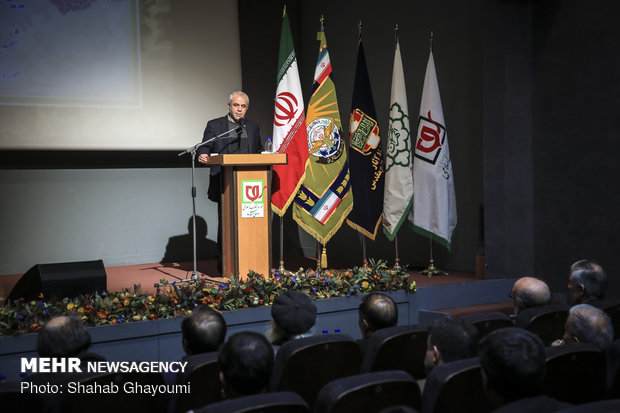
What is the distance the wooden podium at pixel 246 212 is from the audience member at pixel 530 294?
2.21 m

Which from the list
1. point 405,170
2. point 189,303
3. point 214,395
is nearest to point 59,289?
point 189,303

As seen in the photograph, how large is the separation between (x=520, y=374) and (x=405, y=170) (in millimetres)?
4452

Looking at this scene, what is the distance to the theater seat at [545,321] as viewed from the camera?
2994 millimetres

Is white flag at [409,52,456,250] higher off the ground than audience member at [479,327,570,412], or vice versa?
white flag at [409,52,456,250]

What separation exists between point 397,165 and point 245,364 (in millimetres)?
4407

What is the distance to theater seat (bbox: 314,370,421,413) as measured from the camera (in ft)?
5.99

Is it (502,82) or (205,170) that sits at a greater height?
(502,82)

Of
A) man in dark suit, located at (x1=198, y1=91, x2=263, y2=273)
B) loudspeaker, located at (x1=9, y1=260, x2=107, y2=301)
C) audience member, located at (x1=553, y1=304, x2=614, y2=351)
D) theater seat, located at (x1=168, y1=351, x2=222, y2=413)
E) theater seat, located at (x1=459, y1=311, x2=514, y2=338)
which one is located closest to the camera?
theater seat, located at (x1=168, y1=351, x2=222, y2=413)

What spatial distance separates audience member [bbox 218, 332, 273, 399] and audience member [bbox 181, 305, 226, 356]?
0.46m

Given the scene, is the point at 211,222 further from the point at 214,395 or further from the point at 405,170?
the point at 214,395

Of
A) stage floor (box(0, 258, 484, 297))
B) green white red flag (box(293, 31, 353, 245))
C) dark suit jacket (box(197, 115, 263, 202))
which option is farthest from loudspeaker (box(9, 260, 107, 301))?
green white red flag (box(293, 31, 353, 245))

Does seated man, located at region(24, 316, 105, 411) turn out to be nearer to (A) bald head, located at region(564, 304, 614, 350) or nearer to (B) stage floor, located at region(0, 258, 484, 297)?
(A) bald head, located at region(564, 304, 614, 350)

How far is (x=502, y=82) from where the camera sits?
5.74 m

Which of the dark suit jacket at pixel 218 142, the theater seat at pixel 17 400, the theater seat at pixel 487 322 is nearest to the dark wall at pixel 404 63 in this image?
the dark suit jacket at pixel 218 142
